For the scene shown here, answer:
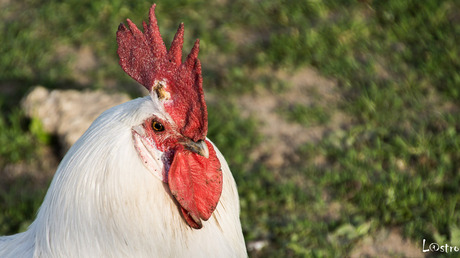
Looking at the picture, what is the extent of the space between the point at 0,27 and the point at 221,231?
14.9 ft

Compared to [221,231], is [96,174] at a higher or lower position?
higher

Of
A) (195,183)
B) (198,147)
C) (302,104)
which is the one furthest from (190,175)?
(302,104)

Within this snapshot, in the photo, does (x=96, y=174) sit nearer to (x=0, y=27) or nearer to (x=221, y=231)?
(x=221, y=231)

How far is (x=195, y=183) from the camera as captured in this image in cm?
239

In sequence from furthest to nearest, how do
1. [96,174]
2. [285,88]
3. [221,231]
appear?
[285,88]
[221,231]
[96,174]

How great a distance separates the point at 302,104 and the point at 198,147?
2.98 m

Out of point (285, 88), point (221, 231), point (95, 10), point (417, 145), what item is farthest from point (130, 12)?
point (221, 231)

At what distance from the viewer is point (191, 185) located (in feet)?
7.72

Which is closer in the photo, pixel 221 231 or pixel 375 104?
pixel 221 231

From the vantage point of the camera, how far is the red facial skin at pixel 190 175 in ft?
7.48

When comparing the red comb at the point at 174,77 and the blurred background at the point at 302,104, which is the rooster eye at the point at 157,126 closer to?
the red comb at the point at 174,77

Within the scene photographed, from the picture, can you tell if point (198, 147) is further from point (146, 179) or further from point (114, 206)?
point (114, 206)

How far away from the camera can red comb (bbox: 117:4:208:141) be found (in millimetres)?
2264

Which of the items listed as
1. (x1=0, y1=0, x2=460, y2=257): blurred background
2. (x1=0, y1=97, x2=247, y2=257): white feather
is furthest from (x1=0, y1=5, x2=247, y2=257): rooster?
(x1=0, y1=0, x2=460, y2=257): blurred background
